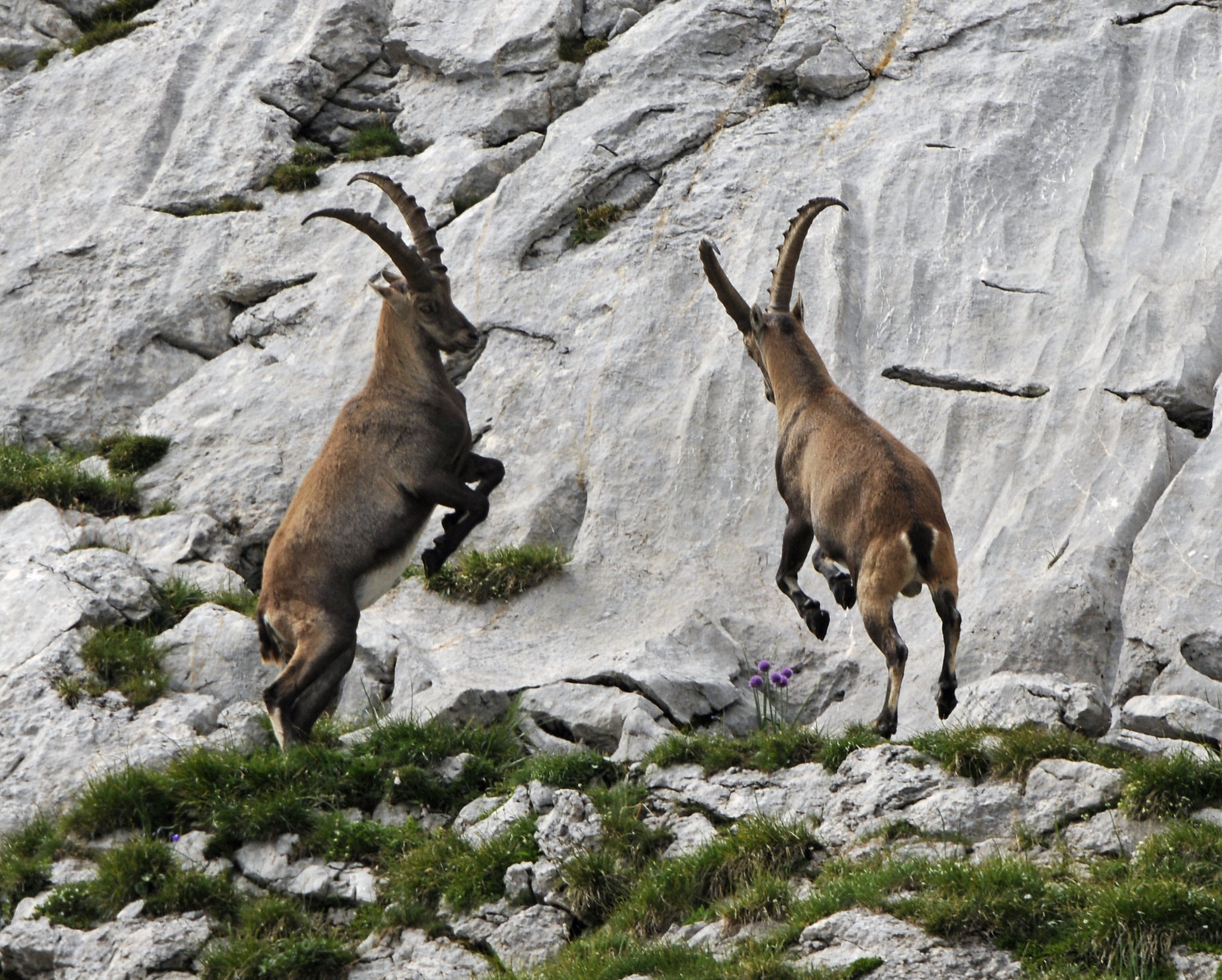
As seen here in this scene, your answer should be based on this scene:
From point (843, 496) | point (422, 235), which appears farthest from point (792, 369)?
point (422, 235)

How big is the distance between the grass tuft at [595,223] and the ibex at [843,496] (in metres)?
2.92

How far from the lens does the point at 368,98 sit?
51.5ft

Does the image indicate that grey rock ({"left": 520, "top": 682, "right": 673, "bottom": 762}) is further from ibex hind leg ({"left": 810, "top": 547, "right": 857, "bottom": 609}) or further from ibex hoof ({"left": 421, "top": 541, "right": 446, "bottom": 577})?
ibex hind leg ({"left": 810, "top": 547, "right": 857, "bottom": 609})

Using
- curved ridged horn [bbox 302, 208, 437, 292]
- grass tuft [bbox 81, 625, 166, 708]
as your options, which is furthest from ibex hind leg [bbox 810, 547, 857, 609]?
grass tuft [bbox 81, 625, 166, 708]

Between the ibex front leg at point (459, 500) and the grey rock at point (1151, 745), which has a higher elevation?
the ibex front leg at point (459, 500)

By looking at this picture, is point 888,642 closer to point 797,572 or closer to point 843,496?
point 843,496

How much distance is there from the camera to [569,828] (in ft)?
24.7

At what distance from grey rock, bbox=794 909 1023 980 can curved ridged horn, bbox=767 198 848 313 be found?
5.23 metres

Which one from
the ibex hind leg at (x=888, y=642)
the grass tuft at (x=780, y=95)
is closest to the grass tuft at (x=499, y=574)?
the ibex hind leg at (x=888, y=642)

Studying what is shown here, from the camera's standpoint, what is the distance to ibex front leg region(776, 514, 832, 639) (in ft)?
29.8

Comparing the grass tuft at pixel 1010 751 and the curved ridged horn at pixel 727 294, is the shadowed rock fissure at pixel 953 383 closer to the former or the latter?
the curved ridged horn at pixel 727 294

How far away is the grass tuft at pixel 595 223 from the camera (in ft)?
43.8

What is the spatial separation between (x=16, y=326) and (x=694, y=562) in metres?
7.53

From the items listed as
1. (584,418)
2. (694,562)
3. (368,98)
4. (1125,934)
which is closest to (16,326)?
(368,98)
